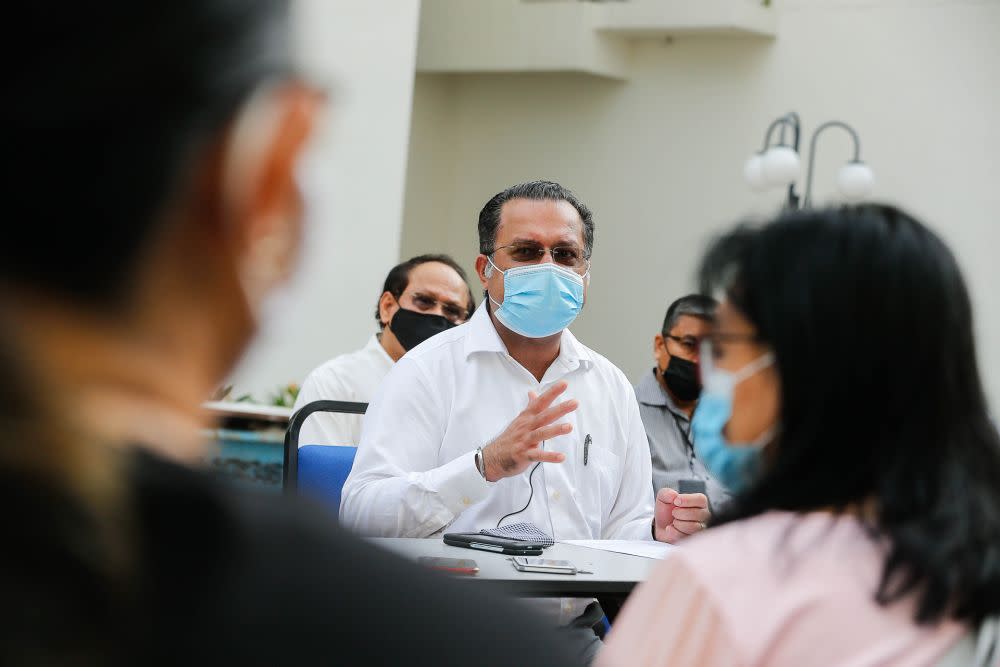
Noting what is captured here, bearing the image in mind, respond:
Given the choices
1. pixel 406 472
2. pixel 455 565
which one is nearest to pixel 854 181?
pixel 406 472

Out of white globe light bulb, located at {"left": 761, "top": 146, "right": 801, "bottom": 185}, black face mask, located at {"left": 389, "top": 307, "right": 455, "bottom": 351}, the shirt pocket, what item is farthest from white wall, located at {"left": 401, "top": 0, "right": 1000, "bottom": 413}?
the shirt pocket

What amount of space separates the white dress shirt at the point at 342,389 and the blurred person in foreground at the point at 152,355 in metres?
3.97

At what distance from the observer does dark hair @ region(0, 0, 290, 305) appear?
0.55 meters

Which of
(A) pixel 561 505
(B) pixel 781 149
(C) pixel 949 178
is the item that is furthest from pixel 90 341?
(C) pixel 949 178

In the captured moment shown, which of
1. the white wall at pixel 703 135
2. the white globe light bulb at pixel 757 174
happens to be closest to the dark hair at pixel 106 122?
the white globe light bulb at pixel 757 174

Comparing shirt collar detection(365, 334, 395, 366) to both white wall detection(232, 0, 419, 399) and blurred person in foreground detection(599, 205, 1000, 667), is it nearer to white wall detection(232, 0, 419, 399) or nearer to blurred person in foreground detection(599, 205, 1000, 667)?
white wall detection(232, 0, 419, 399)

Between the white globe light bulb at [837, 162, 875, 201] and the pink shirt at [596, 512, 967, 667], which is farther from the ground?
the white globe light bulb at [837, 162, 875, 201]

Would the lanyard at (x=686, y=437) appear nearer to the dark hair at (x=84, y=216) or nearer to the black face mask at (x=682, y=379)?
the black face mask at (x=682, y=379)

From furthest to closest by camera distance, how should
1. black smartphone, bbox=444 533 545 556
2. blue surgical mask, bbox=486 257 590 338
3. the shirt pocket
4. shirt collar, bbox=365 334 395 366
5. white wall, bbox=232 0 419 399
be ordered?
white wall, bbox=232 0 419 399
shirt collar, bbox=365 334 395 366
blue surgical mask, bbox=486 257 590 338
the shirt pocket
black smartphone, bbox=444 533 545 556

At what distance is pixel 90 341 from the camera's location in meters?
0.58

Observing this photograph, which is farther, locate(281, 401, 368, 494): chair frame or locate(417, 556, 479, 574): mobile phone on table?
locate(281, 401, 368, 494): chair frame

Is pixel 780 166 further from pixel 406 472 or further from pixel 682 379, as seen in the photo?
pixel 406 472

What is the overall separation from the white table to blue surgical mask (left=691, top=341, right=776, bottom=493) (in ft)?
1.77

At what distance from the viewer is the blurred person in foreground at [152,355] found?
54cm
